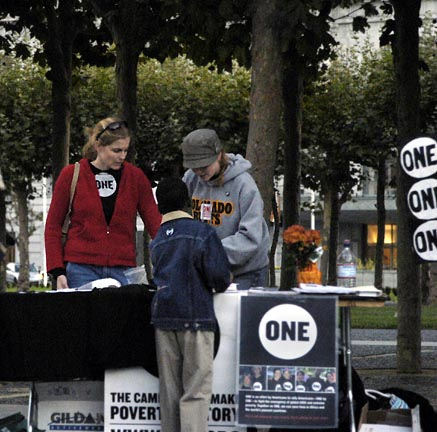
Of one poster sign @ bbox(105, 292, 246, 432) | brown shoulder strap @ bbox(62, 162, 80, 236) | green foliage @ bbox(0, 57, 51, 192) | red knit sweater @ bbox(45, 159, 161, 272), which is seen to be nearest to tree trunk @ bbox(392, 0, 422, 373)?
red knit sweater @ bbox(45, 159, 161, 272)

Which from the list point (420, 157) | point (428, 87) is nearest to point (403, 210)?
point (420, 157)

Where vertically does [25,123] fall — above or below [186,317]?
above

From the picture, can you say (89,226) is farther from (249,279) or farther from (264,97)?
(264,97)

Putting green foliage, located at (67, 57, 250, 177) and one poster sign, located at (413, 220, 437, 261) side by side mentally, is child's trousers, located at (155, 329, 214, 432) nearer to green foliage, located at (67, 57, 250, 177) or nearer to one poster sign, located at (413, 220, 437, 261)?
one poster sign, located at (413, 220, 437, 261)

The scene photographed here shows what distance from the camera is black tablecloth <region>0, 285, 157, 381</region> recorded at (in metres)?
6.85

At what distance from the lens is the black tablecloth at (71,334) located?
6852 millimetres

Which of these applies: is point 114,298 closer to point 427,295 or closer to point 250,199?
point 250,199

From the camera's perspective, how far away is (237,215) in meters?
7.53

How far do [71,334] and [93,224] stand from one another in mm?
1043

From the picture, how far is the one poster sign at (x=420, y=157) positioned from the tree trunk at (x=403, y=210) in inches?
169

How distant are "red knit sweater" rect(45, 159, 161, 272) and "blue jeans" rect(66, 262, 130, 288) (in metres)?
0.03

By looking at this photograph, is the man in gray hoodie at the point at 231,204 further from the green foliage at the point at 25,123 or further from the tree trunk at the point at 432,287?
the green foliage at the point at 25,123

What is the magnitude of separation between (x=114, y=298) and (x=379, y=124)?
81.0 feet

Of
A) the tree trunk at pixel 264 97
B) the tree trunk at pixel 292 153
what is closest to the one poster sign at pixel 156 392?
the tree trunk at pixel 264 97
